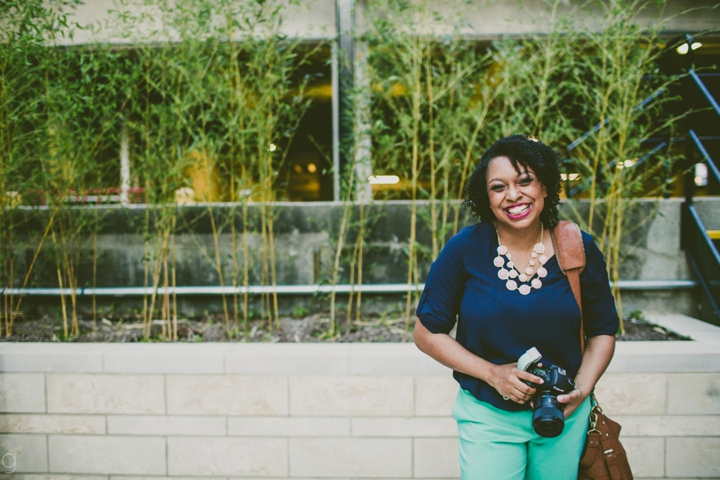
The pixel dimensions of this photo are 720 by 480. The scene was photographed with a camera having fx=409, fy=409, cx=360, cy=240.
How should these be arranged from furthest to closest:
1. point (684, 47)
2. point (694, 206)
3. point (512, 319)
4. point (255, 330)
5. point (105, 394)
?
point (694, 206) < point (684, 47) < point (255, 330) < point (105, 394) < point (512, 319)

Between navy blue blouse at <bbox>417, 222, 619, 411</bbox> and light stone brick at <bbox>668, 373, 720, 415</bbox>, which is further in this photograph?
light stone brick at <bbox>668, 373, 720, 415</bbox>

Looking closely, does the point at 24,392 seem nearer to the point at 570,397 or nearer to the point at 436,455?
the point at 436,455

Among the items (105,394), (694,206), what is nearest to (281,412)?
(105,394)

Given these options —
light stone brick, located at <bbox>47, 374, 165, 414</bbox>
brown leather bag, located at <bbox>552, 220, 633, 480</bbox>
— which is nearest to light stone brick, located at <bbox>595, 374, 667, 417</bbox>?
brown leather bag, located at <bbox>552, 220, 633, 480</bbox>

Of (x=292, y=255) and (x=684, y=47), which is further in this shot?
(x=292, y=255)

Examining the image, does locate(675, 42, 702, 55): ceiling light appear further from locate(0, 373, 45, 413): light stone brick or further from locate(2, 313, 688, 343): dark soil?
locate(0, 373, 45, 413): light stone brick

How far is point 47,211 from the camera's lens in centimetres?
272

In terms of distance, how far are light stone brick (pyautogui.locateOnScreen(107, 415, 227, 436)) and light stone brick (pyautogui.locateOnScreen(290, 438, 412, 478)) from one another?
0.38m

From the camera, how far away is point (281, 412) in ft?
6.32

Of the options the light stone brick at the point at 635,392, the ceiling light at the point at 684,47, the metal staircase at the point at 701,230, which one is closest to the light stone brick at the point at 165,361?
the light stone brick at the point at 635,392

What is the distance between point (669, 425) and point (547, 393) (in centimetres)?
140

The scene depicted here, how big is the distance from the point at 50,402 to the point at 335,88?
288cm

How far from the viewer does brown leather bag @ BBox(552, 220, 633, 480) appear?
107 centimetres

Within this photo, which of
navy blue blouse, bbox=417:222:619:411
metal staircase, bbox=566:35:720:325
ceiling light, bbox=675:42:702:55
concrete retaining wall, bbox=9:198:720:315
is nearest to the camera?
navy blue blouse, bbox=417:222:619:411
